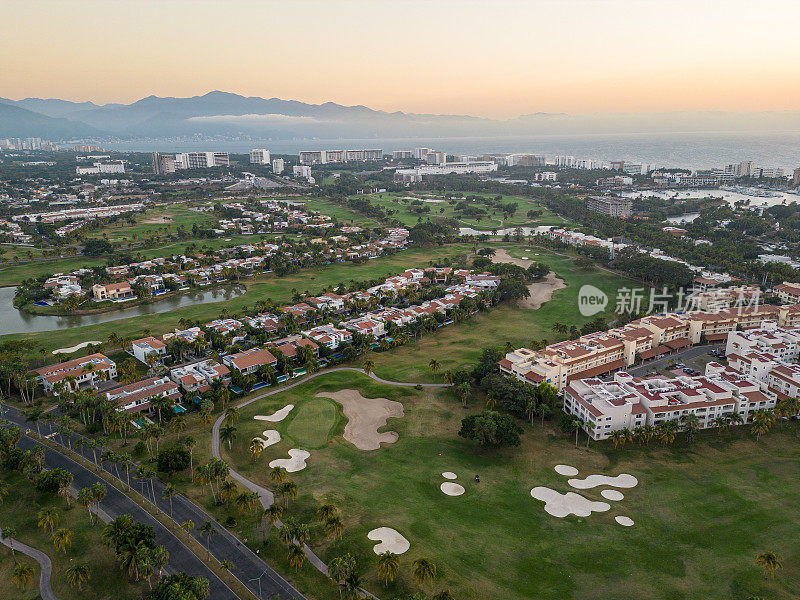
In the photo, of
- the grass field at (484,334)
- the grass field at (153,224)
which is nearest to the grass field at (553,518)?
the grass field at (484,334)

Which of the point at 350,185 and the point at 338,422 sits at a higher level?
the point at 350,185

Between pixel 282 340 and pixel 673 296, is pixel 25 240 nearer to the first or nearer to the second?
pixel 282 340

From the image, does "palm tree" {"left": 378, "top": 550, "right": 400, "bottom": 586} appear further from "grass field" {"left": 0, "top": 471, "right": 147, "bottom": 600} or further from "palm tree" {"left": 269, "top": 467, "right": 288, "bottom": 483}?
"grass field" {"left": 0, "top": 471, "right": 147, "bottom": 600}

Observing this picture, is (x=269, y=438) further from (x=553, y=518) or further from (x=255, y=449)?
(x=553, y=518)

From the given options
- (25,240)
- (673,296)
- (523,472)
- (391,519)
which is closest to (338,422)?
(391,519)

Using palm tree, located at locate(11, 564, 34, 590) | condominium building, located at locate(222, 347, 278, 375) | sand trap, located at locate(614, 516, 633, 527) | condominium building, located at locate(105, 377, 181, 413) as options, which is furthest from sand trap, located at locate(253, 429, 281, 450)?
sand trap, located at locate(614, 516, 633, 527)

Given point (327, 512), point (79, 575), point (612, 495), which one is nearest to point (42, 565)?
point (79, 575)
